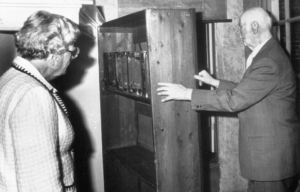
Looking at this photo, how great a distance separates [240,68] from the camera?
3.95 m

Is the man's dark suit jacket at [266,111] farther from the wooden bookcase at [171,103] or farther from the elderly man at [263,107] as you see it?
the wooden bookcase at [171,103]

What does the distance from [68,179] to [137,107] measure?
1.81 meters

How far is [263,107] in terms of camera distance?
2.18 metres

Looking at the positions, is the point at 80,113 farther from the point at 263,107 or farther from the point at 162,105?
the point at 263,107

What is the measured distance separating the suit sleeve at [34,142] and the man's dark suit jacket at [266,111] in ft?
3.56

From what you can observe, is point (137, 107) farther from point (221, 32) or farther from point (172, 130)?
point (221, 32)

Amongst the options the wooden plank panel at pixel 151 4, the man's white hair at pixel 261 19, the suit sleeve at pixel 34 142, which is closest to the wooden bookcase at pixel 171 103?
the man's white hair at pixel 261 19

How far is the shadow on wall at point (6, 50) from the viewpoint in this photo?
2.97 m

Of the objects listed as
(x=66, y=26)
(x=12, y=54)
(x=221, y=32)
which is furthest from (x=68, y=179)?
(x=221, y=32)

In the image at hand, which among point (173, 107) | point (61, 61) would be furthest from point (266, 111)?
point (61, 61)

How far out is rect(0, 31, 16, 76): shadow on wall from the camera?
9.75 feet

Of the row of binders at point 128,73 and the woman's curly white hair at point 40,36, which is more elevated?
the woman's curly white hair at point 40,36

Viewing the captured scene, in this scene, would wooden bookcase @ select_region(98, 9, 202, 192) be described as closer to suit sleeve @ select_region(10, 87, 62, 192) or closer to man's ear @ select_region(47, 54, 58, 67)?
man's ear @ select_region(47, 54, 58, 67)

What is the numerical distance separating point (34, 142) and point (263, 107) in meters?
1.63
